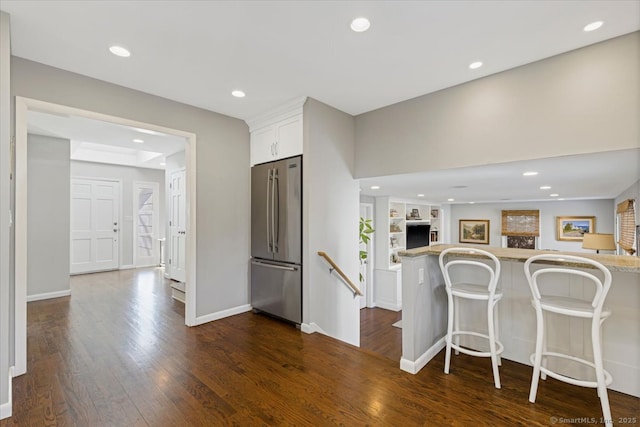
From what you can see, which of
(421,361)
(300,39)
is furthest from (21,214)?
(421,361)

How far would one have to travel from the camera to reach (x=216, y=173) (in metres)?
3.76

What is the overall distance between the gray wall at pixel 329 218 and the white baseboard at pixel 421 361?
120cm

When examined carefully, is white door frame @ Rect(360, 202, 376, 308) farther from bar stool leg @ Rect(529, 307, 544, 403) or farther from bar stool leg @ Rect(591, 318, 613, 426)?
bar stool leg @ Rect(591, 318, 613, 426)

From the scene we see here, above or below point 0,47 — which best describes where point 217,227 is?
below

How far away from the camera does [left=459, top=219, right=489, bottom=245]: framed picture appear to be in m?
8.02

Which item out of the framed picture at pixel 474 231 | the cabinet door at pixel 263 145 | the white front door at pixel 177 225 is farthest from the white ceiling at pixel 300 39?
the framed picture at pixel 474 231

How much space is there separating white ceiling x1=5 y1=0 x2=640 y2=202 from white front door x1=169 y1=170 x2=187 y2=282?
2.70m

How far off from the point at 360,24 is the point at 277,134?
1.90 m

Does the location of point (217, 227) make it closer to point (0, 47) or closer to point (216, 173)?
point (216, 173)

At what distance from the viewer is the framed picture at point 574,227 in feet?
20.7

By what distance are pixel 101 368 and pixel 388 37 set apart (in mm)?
3678

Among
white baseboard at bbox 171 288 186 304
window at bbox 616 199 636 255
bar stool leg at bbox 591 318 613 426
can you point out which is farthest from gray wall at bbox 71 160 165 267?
window at bbox 616 199 636 255

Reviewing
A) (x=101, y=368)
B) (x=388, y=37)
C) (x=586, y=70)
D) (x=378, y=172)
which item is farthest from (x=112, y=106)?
(x=586, y=70)

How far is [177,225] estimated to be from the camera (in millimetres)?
5711
